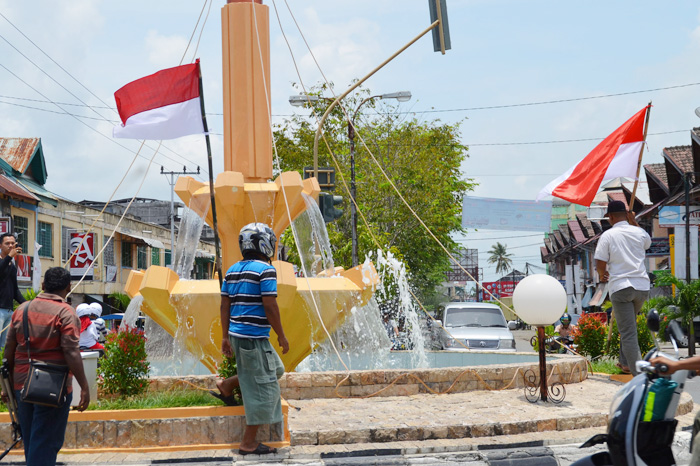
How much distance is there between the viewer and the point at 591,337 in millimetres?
12148

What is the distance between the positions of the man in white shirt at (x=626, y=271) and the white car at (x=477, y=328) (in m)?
10.3

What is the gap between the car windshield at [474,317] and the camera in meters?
20.3

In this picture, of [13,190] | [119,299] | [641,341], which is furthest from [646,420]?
[119,299]

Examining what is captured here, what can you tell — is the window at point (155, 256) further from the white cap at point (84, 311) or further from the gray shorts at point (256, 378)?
the gray shorts at point (256, 378)

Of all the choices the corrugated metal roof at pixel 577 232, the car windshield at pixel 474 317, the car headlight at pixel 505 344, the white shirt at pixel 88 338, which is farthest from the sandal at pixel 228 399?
the corrugated metal roof at pixel 577 232

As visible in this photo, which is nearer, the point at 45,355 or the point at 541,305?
the point at 45,355

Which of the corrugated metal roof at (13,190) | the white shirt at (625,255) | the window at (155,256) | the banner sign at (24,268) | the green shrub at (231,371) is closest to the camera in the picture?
the green shrub at (231,371)

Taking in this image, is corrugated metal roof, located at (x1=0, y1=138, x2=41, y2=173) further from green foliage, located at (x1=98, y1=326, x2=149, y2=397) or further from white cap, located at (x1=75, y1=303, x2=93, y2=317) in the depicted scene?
green foliage, located at (x1=98, y1=326, x2=149, y2=397)

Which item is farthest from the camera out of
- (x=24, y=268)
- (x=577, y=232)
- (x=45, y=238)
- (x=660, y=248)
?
(x=577, y=232)

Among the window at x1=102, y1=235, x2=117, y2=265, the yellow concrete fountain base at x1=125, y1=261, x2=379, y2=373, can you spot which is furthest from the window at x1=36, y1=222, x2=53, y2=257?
the yellow concrete fountain base at x1=125, y1=261, x2=379, y2=373

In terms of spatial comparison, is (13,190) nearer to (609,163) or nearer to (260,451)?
(609,163)

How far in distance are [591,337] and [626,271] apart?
413 cm

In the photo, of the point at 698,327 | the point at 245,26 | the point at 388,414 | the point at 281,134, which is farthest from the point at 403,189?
Result: the point at 388,414

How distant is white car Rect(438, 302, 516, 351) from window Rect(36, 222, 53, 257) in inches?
757
